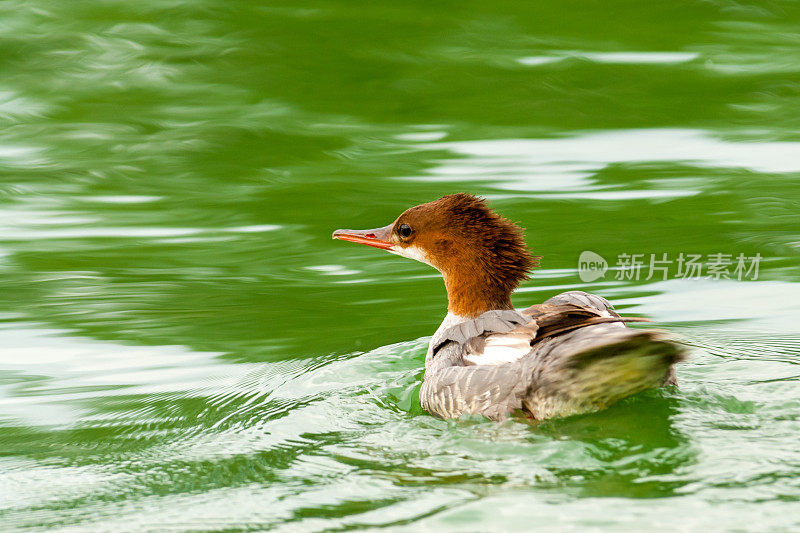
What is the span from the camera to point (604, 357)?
4656mm

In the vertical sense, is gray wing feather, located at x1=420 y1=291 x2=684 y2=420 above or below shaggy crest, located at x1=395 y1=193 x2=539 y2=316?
below

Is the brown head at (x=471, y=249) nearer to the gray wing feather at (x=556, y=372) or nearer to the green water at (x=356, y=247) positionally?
the gray wing feather at (x=556, y=372)

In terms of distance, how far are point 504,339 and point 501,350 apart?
2.1 inches

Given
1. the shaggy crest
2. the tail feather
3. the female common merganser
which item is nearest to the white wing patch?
the female common merganser

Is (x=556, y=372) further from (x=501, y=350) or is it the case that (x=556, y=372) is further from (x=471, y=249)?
(x=471, y=249)

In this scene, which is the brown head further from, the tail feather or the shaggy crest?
the tail feather

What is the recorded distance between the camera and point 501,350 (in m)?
5.21

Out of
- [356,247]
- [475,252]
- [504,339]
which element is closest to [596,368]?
[504,339]

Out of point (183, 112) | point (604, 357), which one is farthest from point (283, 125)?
point (604, 357)

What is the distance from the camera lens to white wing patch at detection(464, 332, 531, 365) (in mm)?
5059

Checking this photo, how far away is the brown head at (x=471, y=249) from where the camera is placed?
5789 millimetres

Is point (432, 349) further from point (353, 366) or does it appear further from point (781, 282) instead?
point (781, 282)

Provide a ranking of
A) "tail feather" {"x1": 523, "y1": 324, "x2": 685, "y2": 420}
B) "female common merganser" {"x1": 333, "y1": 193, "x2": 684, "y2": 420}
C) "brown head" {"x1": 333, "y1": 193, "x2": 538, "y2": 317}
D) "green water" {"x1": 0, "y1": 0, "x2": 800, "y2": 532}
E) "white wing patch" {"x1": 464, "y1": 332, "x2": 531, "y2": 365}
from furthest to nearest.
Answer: "brown head" {"x1": 333, "y1": 193, "x2": 538, "y2": 317} → "white wing patch" {"x1": 464, "y1": 332, "x2": 531, "y2": 365} → "female common merganser" {"x1": 333, "y1": 193, "x2": 684, "y2": 420} → "tail feather" {"x1": 523, "y1": 324, "x2": 685, "y2": 420} → "green water" {"x1": 0, "y1": 0, "x2": 800, "y2": 532}

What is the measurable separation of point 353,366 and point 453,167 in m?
3.32
